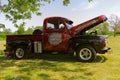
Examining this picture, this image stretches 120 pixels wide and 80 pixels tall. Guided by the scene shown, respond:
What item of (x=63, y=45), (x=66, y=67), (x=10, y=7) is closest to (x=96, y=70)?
(x=66, y=67)

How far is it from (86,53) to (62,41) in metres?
1.38

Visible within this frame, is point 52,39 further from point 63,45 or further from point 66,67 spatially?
point 66,67

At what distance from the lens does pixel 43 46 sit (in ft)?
40.0

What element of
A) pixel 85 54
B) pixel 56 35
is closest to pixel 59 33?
pixel 56 35

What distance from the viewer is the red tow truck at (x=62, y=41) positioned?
36.8 feet

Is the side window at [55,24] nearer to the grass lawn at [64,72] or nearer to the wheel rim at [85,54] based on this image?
the wheel rim at [85,54]

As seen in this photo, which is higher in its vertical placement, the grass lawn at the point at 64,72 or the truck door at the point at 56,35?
the truck door at the point at 56,35

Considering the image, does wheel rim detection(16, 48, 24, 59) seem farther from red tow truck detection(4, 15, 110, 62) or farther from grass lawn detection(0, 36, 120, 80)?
grass lawn detection(0, 36, 120, 80)

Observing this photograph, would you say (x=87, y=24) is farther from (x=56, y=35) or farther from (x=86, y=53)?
(x=56, y=35)

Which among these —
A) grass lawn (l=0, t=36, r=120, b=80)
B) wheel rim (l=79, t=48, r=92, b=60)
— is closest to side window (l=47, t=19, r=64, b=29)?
wheel rim (l=79, t=48, r=92, b=60)

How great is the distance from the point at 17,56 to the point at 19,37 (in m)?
1.04

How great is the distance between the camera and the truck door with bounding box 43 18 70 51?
1179 cm

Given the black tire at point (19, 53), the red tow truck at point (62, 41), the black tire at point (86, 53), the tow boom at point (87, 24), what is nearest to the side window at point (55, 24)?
the red tow truck at point (62, 41)

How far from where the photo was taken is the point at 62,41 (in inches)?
464
